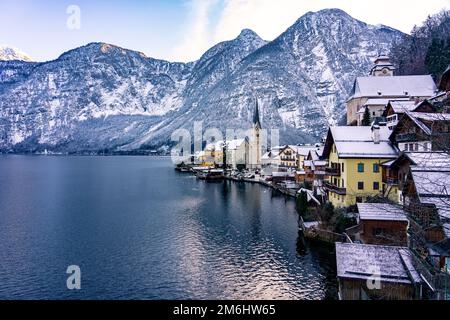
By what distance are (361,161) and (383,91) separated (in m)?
38.5

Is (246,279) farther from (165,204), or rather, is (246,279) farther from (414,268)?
(165,204)

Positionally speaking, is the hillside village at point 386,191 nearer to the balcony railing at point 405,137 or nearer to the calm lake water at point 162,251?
the balcony railing at point 405,137

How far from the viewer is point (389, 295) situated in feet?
50.1

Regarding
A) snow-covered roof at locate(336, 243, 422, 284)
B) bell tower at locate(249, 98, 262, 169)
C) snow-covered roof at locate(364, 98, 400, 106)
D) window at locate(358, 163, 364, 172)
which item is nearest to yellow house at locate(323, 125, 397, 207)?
window at locate(358, 163, 364, 172)

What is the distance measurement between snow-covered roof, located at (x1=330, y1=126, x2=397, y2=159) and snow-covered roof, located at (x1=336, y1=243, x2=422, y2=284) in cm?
1604

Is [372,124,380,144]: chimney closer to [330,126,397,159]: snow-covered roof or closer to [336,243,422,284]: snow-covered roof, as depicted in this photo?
[330,126,397,159]: snow-covered roof

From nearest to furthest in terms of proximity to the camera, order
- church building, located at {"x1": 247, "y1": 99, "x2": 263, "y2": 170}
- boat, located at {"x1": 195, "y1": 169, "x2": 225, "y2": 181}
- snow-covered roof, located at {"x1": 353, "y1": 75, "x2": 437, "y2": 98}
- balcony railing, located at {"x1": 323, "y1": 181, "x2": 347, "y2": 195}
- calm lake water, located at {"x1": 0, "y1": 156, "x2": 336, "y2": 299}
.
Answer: calm lake water, located at {"x1": 0, "y1": 156, "x2": 336, "y2": 299}
balcony railing, located at {"x1": 323, "y1": 181, "x2": 347, "y2": 195}
snow-covered roof, located at {"x1": 353, "y1": 75, "x2": 437, "y2": 98}
boat, located at {"x1": 195, "y1": 169, "x2": 225, "y2": 181}
church building, located at {"x1": 247, "y1": 99, "x2": 263, "y2": 170}

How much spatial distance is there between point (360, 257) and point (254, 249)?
44.0 feet

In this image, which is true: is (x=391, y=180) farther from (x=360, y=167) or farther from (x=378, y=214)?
(x=378, y=214)

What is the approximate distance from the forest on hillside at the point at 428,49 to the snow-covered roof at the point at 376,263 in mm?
56707

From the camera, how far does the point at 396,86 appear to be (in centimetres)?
6312

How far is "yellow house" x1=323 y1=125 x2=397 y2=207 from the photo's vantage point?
32.2 metres

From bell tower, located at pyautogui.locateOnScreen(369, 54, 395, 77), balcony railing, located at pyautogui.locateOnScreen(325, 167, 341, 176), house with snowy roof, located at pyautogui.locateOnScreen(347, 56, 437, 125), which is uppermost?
bell tower, located at pyautogui.locateOnScreen(369, 54, 395, 77)
